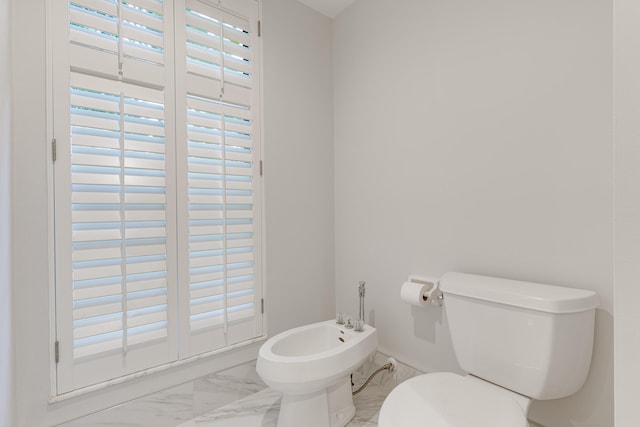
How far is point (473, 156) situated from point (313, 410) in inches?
53.0

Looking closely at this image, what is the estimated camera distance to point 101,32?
133 centimetres

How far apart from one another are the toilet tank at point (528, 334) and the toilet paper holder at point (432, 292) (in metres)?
0.26

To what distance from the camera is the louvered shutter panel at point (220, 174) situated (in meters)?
1.56

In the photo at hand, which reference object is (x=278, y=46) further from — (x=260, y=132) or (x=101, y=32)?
(x=101, y=32)

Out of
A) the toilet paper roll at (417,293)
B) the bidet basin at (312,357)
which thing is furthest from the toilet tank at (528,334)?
the bidet basin at (312,357)

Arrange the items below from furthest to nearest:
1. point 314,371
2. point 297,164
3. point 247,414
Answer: point 297,164 → point 247,414 → point 314,371

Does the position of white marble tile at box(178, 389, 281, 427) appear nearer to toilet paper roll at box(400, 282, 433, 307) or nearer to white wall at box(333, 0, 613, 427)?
white wall at box(333, 0, 613, 427)

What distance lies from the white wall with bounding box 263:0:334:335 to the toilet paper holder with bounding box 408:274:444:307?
0.73m

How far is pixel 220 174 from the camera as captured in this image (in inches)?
64.7

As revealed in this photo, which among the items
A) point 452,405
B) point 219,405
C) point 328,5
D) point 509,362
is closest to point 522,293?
point 509,362

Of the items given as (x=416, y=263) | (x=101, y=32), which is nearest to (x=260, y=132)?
(x=101, y=32)

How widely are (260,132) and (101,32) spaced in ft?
2.67

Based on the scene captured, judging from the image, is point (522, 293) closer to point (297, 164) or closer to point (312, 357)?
point (312, 357)

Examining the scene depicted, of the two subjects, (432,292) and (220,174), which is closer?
(432,292)
